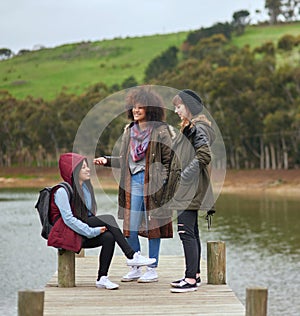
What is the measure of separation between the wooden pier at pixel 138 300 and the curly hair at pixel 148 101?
175 cm

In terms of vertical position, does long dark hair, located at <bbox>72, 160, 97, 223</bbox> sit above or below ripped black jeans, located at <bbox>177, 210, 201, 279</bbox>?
above

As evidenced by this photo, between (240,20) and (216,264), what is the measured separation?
4279 inches

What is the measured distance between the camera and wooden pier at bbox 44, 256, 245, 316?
7.96m

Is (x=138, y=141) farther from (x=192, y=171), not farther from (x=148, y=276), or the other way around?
(x=148, y=276)

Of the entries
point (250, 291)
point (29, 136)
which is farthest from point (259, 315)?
point (29, 136)

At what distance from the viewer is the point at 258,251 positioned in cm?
2405

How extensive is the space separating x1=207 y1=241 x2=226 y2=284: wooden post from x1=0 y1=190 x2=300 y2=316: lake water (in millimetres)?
5916

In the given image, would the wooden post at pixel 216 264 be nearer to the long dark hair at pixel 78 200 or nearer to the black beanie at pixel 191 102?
the long dark hair at pixel 78 200

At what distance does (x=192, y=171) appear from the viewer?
346 inches

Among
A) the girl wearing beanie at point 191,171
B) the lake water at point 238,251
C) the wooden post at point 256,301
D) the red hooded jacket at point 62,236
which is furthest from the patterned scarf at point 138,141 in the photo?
the lake water at point 238,251

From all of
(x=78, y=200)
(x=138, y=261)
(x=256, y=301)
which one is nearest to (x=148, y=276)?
(x=138, y=261)

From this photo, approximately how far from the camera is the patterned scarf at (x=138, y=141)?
30.0 feet

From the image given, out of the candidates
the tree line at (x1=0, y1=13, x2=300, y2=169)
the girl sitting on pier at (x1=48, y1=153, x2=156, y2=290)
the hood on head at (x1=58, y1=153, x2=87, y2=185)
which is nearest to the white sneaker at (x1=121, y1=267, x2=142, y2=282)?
the girl sitting on pier at (x1=48, y1=153, x2=156, y2=290)

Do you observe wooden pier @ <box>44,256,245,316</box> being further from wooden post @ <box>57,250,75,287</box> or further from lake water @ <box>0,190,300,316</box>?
lake water @ <box>0,190,300,316</box>
